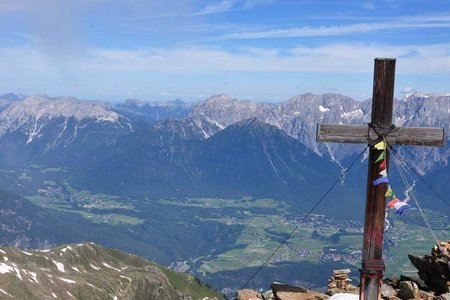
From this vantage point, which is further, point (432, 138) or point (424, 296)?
point (424, 296)

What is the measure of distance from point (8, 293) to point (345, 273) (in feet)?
505

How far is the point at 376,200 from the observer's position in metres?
15.6

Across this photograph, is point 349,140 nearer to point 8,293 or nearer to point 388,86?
point 388,86

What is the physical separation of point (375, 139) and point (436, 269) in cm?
1338

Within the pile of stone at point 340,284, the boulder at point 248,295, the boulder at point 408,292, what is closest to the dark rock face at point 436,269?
the boulder at point 408,292

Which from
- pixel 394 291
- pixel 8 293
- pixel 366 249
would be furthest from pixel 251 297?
pixel 8 293

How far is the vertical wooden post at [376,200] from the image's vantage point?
586 inches

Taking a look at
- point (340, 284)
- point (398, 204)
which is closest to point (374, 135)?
point (398, 204)

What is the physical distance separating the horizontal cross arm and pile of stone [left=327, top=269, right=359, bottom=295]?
1052 centimetres

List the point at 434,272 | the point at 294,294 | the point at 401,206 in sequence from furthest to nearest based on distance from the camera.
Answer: the point at 434,272 → the point at 294,294 → the point at 401,206

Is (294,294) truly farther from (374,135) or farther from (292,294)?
(374,135)

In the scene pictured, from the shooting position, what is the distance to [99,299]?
7657 inches

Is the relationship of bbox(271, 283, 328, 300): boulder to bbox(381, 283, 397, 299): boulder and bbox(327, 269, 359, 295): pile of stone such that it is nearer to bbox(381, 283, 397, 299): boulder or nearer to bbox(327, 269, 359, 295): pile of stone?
bbox(327, 269, 359, 295): pile of stone

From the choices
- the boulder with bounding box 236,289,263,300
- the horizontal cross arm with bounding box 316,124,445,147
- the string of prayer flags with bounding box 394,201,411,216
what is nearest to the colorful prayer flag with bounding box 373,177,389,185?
the string of prayer flags with bounding box 394,201,411,216
